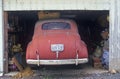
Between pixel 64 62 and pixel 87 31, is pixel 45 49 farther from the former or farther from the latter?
pixel 87 31

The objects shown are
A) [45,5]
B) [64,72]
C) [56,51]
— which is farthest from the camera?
[64,72]

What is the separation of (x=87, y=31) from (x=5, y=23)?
5543mm

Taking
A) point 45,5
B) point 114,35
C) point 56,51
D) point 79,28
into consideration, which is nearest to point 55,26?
point 45,5

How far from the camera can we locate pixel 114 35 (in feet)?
40.6

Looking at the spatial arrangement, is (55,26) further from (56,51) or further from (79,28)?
(79,28)

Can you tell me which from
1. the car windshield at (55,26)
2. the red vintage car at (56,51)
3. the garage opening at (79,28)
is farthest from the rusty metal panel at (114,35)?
the car windshield at (55,26)

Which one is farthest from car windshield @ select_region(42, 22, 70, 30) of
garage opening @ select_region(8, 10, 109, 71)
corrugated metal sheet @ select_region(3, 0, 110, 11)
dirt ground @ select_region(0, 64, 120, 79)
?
dirt ground @ select_region(0, 64, 120, 79)

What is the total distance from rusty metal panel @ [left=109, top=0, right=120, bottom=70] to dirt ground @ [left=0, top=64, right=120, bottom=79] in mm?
426

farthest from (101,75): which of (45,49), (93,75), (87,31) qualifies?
(87,31)

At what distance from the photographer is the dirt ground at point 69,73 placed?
11.8 meters

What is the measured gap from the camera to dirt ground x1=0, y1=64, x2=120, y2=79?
11.8 metres

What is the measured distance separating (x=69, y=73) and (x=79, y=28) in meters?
4.50

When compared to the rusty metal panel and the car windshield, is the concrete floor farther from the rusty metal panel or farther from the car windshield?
the car windshield

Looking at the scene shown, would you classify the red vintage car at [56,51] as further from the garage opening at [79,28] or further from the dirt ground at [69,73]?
the garage opening at [79,28]
